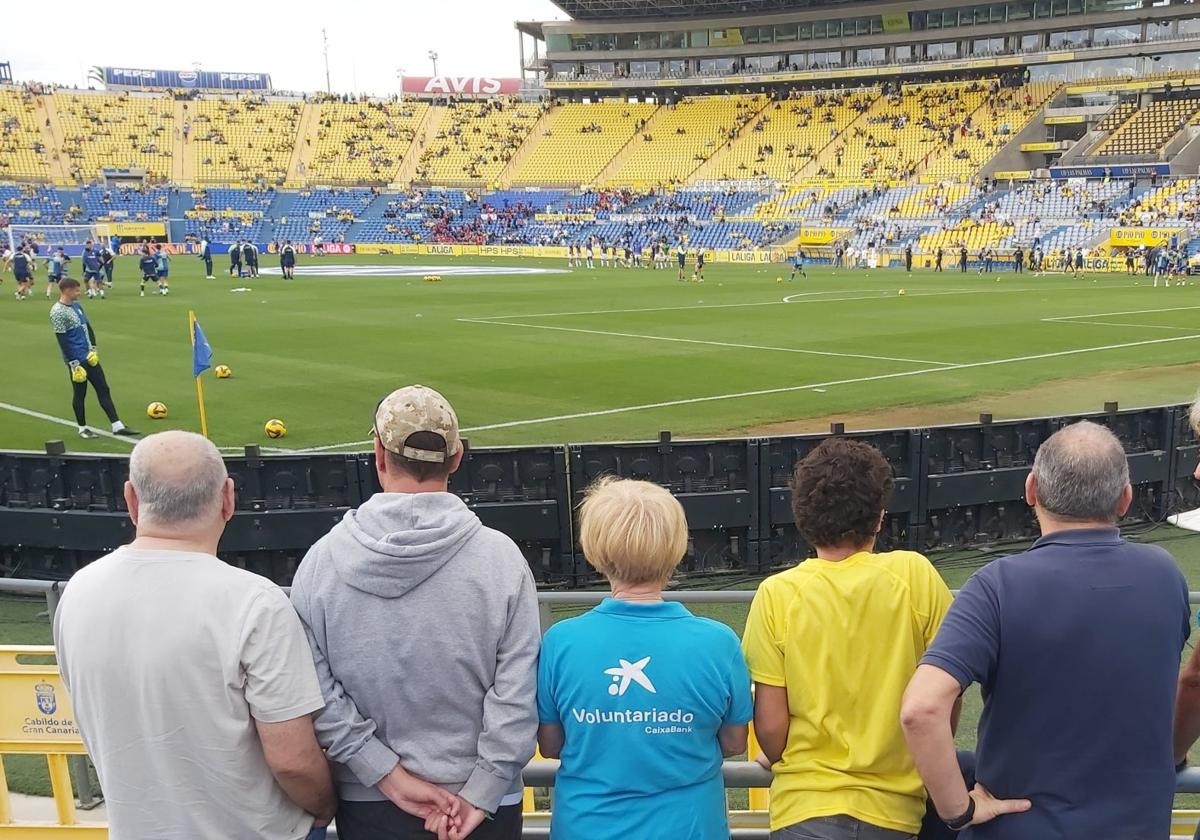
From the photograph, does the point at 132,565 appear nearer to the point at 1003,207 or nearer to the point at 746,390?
the point at 746,390

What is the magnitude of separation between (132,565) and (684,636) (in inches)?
56.5

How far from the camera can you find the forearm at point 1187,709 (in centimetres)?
282

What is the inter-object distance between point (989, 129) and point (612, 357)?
58495mm

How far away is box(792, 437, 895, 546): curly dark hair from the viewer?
2.85m

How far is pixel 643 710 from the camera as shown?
8.68 ft

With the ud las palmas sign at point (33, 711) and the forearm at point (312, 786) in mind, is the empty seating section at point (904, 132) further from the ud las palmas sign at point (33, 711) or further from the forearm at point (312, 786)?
the forearm at point (312, 786)

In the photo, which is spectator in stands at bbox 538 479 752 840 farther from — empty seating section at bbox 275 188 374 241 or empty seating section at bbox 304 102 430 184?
empty seating section at bbox 304 102 430 184

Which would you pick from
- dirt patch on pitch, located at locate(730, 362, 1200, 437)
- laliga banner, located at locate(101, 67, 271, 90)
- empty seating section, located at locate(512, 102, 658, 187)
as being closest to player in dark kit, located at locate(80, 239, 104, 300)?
dirt patch on pitch, located at locate(730, 362, 1200, 437)

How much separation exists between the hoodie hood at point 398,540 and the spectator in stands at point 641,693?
0.37 m

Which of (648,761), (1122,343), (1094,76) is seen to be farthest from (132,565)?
(1094,76)

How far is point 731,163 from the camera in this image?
78.4 m

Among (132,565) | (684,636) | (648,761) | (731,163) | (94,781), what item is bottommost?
(94,781)

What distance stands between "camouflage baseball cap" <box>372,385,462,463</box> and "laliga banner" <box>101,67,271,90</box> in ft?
378

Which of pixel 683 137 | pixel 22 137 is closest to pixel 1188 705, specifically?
pixel 683 137
